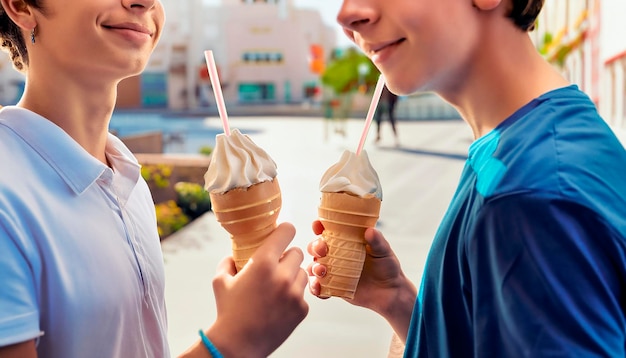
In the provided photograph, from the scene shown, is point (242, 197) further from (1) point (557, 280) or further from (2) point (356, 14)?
(1) point (557, 280)

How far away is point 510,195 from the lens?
2.51 ft

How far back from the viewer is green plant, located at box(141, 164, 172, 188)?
598 centimetres

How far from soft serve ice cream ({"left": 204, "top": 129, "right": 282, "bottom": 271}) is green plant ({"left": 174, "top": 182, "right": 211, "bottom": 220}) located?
524 centimetres

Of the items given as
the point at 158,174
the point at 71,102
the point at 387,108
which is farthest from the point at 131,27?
the point at 387,108

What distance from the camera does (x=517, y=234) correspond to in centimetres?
75

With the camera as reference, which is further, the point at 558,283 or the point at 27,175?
the point at 27,175

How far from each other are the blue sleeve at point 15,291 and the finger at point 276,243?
36cm

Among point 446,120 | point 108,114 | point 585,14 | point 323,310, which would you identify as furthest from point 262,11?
point 108,114

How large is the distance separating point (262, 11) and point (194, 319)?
32572 millimetres

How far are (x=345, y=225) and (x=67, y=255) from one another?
510mm

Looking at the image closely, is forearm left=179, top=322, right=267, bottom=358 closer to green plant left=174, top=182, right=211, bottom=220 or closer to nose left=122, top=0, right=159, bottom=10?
nose left=122, top=0, right=159, bottom=10

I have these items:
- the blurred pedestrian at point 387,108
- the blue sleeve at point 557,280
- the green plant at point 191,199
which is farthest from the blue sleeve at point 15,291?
the blurred pedestrian at point 387,108

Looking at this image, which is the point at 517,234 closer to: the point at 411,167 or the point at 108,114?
the point at 108,114

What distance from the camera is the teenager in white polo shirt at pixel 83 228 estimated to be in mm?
953
